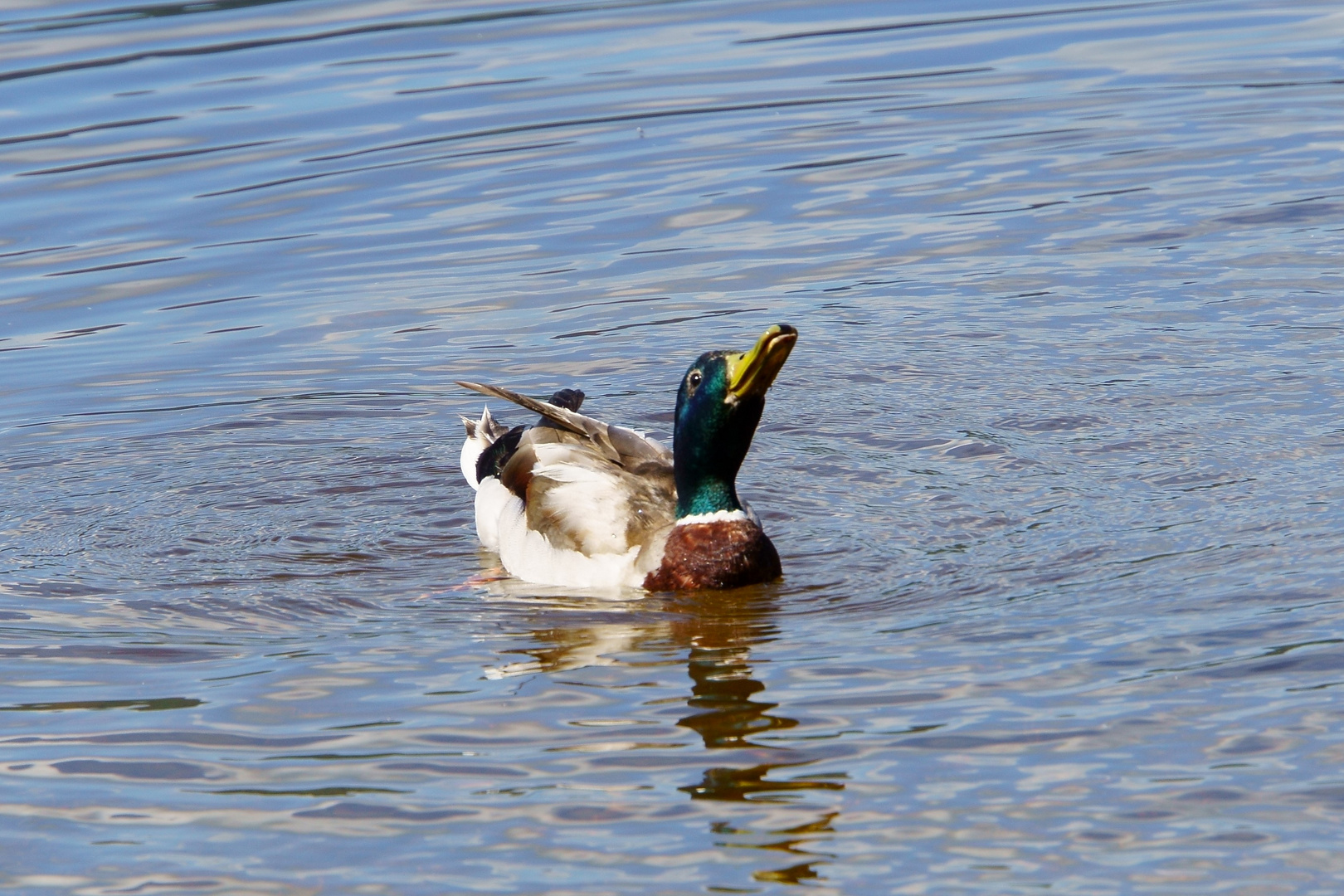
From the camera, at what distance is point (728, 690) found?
702 cm

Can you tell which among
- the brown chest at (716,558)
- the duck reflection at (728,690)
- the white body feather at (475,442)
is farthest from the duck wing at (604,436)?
the duck reflection at (728,690)

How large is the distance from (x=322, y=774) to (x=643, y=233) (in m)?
8.40

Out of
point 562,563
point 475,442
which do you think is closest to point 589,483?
point 562,563

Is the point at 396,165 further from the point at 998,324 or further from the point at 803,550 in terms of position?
the point at 803,550

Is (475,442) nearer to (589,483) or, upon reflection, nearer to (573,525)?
(589,483)

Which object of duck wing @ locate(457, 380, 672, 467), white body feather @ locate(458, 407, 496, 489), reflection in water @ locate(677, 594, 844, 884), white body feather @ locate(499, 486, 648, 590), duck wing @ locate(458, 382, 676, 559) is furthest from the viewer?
white body feather @ locate(458, 407, 496, 489)

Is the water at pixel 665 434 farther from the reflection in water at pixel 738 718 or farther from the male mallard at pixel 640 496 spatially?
the male mallard at pixel 640 496

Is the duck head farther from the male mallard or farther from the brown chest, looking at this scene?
the brown chest

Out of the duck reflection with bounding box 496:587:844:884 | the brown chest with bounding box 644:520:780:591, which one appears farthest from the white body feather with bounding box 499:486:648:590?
the duck reflection with bounding box 496:587:844:884

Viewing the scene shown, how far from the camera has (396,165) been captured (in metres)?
16.3

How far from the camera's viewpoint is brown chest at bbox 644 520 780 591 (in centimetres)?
832

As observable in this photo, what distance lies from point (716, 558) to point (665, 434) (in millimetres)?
2577

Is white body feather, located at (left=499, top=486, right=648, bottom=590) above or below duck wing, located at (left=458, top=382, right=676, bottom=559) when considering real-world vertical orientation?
below

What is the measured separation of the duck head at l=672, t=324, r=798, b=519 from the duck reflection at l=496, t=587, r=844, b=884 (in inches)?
19.7
